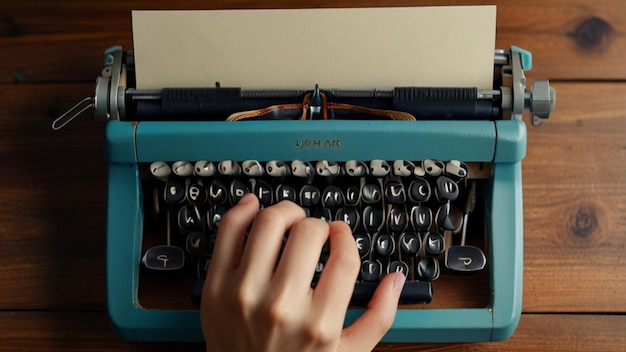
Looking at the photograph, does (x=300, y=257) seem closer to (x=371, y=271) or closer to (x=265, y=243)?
(x=265, y=243)

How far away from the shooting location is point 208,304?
37.8 inches

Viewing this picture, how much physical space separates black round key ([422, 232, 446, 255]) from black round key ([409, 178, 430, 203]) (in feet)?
0.17

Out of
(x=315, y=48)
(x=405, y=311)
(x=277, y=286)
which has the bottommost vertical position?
(x=405, y=311)

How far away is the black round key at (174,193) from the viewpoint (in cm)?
111

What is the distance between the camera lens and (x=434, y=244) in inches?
43.8

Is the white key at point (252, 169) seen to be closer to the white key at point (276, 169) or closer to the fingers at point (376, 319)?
the white key at point (276, 169)

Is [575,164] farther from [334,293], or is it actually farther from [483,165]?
[334,293]

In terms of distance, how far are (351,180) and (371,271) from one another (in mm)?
128

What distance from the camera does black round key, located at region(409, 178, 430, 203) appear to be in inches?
43.5

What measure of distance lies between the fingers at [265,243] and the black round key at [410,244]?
19cm

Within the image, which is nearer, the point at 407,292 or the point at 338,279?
the point at 338,279

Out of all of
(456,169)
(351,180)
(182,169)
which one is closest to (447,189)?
(456,169)

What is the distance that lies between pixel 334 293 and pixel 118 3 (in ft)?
2.34

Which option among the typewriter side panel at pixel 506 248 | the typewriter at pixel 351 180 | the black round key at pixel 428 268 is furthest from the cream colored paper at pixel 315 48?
the black round key at pixel 428 268
